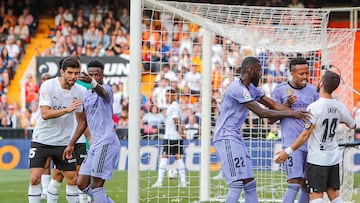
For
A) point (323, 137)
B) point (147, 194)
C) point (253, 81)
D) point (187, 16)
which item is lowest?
point (147, 194)

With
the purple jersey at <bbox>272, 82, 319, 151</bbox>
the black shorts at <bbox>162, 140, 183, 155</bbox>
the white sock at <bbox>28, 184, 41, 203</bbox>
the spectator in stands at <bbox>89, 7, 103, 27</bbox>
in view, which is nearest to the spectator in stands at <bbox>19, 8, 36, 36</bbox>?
the spectator in stands at <bbox>89, 7, 103, 27</bbox>

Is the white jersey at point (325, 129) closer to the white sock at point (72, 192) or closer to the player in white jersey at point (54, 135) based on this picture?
the player in white jersey at point (54, 135)

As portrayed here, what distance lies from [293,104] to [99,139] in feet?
8.55

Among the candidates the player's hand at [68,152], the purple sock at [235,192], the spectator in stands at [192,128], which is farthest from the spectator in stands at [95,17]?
the purple sock at [235,192]

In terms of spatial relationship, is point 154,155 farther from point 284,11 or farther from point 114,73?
point 284,11

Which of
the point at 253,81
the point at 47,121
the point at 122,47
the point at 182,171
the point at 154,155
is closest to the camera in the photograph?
the point at 253,81

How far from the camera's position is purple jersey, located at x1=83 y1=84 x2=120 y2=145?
35.9 feet

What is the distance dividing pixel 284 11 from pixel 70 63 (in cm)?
419

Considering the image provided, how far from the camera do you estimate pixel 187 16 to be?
13391 mm

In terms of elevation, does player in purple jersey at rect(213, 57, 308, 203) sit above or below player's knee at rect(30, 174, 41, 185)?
above

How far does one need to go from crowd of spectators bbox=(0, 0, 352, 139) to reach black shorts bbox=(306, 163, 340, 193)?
16.7 ft

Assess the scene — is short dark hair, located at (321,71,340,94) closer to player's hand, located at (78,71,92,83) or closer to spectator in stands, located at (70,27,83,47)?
player's hand, located at (78,71,92,83)

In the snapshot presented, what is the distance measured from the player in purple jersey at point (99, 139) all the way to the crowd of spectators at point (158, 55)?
389 centimetres

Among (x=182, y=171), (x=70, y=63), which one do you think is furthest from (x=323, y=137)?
(x=182, y=171)
